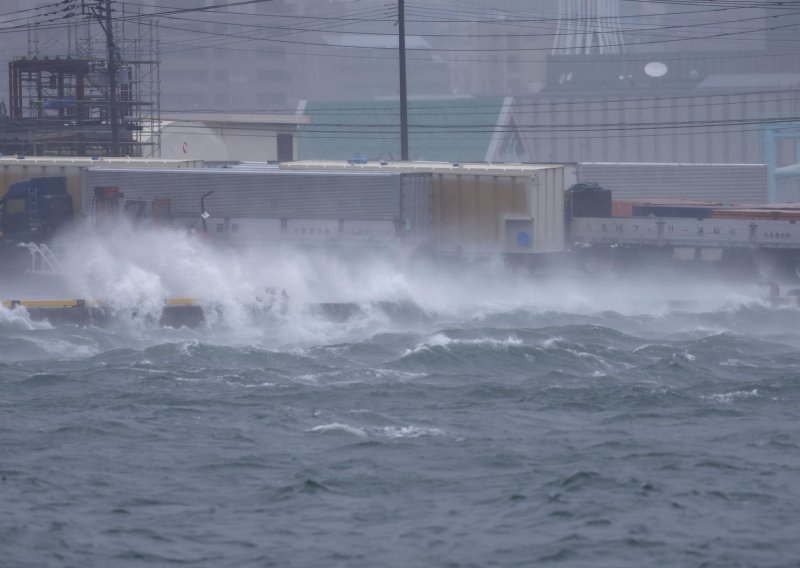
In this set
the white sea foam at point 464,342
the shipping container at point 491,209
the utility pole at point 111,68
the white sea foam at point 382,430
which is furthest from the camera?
the utility pole at point 111,68

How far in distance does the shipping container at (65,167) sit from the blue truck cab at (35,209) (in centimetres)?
38

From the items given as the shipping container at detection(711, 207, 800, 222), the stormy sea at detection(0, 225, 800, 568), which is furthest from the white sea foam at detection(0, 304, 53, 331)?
the shipping container at detection(711, 207, 800, 222)

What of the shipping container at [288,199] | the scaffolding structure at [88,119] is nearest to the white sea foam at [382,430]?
the shipping container at [288,199]

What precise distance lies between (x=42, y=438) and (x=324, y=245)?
17.3 metres

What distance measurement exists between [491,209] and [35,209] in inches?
503

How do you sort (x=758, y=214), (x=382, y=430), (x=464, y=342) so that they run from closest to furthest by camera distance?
(x=382, y=430) < (x=464, y=342) < (x=758, y=214)

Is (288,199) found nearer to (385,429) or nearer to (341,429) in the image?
(341,429)

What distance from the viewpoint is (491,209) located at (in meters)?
33.8

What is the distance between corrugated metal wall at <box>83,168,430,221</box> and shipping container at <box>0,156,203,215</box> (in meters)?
1.04

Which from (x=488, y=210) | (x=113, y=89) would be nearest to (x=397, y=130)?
(x=113, y=89)

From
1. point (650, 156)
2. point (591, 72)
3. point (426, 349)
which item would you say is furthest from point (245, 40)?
point (426, 349)

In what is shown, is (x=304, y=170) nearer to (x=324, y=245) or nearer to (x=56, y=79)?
(x=324, y=245)

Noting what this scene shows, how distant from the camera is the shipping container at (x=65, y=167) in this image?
118ft

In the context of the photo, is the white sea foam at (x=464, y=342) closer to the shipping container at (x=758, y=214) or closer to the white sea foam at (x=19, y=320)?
the white sea foam at (x=19, y=320)
